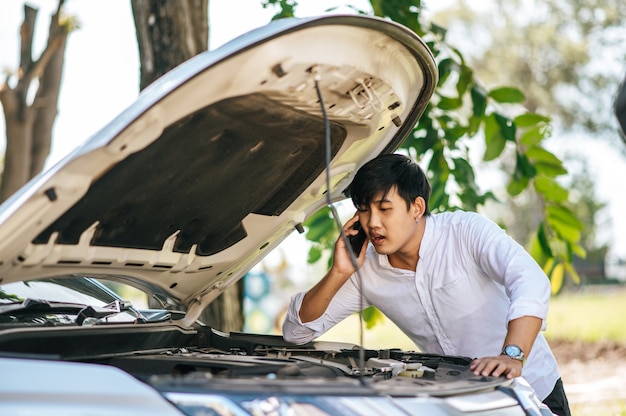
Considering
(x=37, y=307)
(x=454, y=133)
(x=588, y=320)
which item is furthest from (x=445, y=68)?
(x=588, y=320)

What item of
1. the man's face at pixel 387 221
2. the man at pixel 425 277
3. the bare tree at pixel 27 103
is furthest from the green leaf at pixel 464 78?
the bare tree at pixel 27 103

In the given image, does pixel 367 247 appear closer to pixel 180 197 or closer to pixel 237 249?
pixel 237 249

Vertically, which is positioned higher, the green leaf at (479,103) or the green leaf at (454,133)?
the green leaf at (479,103)

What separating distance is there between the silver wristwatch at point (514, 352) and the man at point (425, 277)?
22cm

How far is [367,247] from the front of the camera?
3.89m

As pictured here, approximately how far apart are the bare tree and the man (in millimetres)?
5508

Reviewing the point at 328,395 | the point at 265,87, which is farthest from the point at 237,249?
the point at 328,395

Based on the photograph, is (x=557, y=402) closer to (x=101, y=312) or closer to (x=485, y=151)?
(x=101, y=312)

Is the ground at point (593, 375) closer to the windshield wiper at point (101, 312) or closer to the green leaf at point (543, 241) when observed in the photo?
the green leaf at point (543, 241)

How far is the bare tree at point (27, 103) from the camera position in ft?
27.5

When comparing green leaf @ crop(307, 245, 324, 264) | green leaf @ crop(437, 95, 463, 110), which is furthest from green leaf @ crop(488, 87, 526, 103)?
green leaf @ crop(307, 245, 324, 264)

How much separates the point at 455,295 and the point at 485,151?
2273mm

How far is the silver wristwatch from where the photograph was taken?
3.05 metres

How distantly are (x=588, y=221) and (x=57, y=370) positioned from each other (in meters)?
36.0
